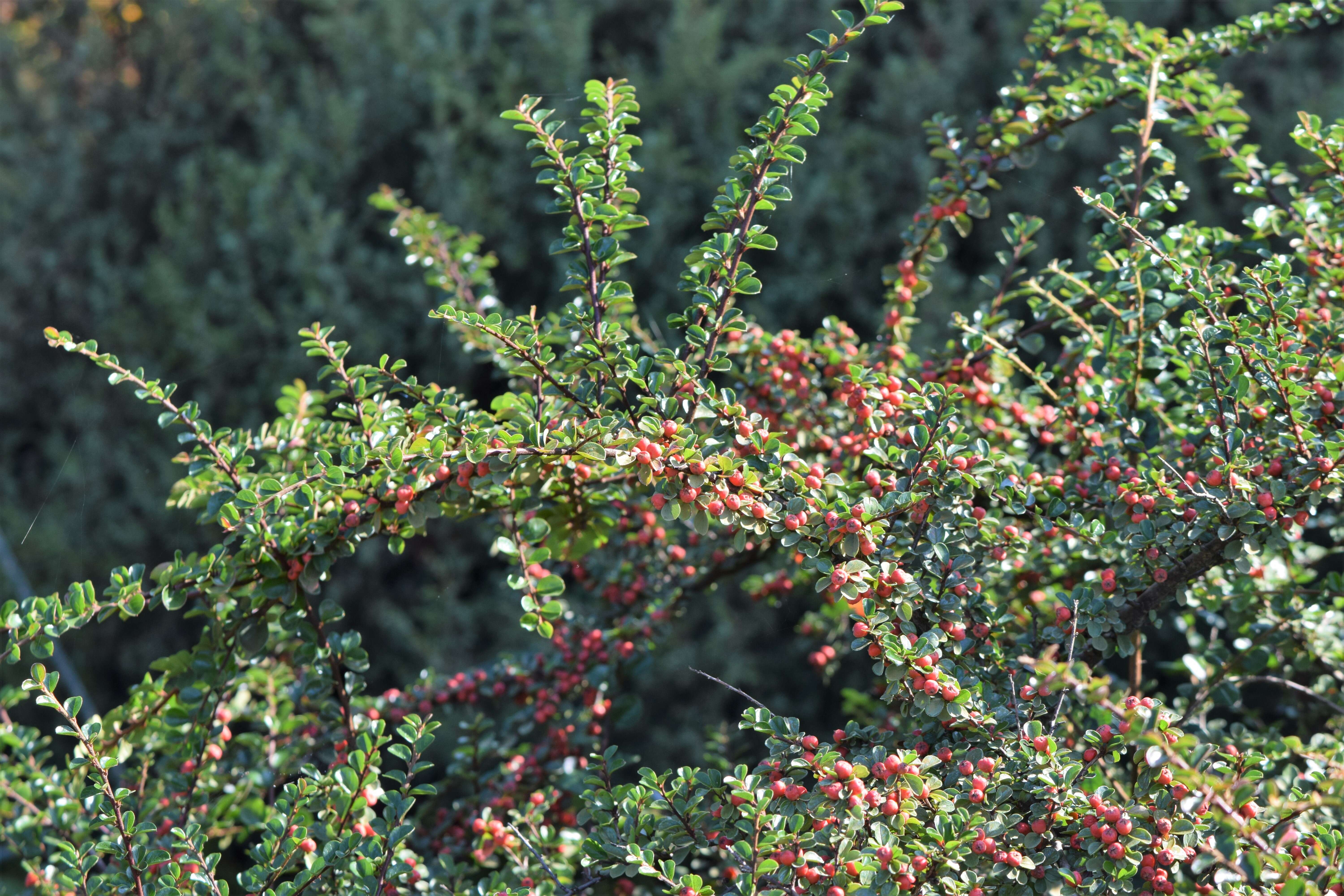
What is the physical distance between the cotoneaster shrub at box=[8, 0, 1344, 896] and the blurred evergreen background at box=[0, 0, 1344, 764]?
4.79 feet

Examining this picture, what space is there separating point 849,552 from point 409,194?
2829 millimetres

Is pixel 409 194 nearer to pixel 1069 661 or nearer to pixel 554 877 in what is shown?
pixel 554 877

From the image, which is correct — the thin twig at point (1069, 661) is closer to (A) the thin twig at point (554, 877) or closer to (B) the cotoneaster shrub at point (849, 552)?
(B) the cotoneaster shrub at point (849, 552)

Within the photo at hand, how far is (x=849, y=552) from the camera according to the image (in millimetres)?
1123

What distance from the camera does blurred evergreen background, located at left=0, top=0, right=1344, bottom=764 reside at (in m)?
3.21

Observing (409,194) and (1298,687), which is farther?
(409,194)

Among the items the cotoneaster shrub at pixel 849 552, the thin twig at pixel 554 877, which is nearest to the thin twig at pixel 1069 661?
the cotoneaster shrub at pixel 849 552

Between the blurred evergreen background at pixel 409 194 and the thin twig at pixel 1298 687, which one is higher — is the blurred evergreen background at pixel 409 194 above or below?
above

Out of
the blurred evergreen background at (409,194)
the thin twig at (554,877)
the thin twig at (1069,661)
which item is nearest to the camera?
the thin twig at (1069,661)

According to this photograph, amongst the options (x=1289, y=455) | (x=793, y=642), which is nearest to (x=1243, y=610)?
(x=1289, y=455)

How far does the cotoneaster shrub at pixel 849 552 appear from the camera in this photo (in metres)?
1.10

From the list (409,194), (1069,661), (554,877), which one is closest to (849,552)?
(1069,661)

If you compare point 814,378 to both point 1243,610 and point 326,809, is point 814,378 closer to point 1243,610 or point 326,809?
point 1243,610

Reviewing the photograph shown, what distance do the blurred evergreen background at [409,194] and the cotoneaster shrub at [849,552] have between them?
1460mm
